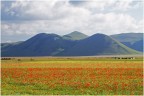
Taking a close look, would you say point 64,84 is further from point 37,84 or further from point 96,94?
point 96,94

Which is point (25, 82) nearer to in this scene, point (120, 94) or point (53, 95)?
point (53, 95)

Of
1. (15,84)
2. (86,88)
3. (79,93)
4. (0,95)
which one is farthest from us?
(15,84)

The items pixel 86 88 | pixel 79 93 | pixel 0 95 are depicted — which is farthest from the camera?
pixel 86 88

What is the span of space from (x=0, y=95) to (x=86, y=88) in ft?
28.3

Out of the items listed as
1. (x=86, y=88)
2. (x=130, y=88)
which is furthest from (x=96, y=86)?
(x=130, y=88)

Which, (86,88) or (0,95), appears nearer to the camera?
(0,95)

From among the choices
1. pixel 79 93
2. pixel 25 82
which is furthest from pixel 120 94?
pixel 25 82

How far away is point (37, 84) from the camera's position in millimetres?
34406

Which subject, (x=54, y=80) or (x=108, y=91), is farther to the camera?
(x=54, y=80)

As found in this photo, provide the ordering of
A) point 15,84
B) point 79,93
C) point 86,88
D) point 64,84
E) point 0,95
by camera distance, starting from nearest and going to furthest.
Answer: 1. point 0,95
2. point 79,93
3. point 86,88
4. point 64,84
5. point 15,84

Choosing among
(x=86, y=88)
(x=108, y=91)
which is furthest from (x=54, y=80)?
(x=108, y=91)

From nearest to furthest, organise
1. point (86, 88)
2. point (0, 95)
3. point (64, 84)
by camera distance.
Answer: point (0, 95), point (86, 88), point (64, 84)

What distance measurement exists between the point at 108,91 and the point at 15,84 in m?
11.9

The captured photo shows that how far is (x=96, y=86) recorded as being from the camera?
31.5m
